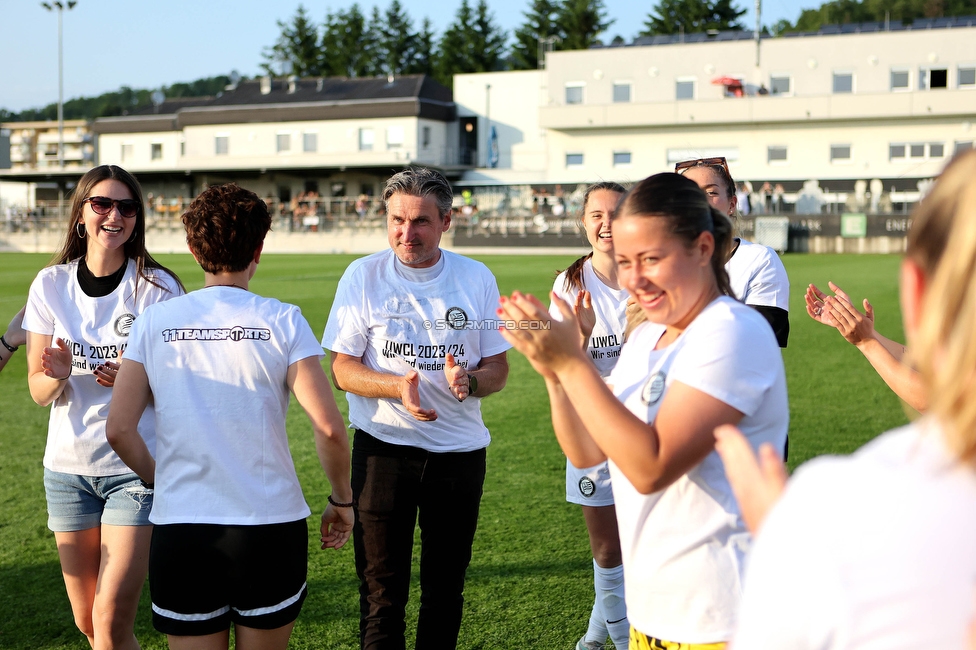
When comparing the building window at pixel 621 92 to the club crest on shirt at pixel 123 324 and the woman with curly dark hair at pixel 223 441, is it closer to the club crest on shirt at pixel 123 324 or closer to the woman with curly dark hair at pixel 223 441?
the club crest on shirt at pixel 123 324

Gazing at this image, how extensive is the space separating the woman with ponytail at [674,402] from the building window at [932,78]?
5783cm

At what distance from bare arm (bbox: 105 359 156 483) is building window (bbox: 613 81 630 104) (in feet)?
192

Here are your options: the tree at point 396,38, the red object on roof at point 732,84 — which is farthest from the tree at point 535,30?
the red object on roof at point 732,84

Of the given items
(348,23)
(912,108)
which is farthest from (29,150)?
(912,108)

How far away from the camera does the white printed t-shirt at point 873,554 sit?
1.19 metres

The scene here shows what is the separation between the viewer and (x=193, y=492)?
3.18m

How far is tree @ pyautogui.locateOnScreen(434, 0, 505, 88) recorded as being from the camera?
8388 cm

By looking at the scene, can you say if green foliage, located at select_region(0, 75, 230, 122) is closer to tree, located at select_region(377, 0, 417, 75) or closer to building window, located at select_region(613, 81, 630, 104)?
tree, located at select_region(377, 0, 417, 75)

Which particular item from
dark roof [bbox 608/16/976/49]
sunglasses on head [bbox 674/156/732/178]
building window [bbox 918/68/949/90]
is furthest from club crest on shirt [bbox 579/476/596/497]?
dark roof [bbox 608/16/976/49]

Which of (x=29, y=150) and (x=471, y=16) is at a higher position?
(x=471, y=16)

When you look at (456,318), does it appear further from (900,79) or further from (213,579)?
(900,79)

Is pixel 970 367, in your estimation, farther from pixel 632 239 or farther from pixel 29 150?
pixel 29 150

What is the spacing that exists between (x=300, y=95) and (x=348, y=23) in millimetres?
26404

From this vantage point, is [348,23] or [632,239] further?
[348,23]
